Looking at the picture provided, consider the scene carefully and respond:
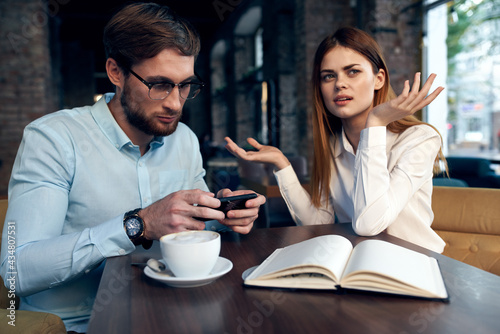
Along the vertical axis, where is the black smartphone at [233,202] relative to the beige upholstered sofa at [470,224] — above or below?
above

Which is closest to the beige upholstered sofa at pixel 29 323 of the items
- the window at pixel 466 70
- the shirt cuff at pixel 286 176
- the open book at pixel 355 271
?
the open book at pixel 355 271

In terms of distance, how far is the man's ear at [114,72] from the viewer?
132 centimetres

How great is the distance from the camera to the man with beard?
0.92 metres

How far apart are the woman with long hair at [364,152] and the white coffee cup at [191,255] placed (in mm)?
539

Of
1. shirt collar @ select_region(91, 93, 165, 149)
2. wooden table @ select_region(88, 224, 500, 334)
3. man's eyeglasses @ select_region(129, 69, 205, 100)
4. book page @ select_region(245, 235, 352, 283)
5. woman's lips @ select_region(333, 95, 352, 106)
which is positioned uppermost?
man's eyeglasses @ select_region(129, 69, 205, 100)

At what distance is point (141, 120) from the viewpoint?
1282 mm

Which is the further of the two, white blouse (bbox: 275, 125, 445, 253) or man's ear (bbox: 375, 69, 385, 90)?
man's ear (bbox: 375, 69, 385, 90)

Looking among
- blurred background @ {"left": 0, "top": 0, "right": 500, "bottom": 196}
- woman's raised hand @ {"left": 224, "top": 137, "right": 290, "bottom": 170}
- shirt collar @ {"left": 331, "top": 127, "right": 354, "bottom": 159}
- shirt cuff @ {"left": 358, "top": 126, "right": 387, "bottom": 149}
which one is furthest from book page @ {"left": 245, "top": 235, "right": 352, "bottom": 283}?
blurred background @ {"left": 0, "top": 0, "right": 500, "bottom": 196}

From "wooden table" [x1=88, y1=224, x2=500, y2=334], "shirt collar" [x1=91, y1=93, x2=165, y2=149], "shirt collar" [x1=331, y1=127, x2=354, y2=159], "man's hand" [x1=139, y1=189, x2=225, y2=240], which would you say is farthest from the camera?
"shirt collar" [x1=331, y1=127, x2=354, y2=159]

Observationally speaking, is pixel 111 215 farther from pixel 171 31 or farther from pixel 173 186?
pixel 171 31

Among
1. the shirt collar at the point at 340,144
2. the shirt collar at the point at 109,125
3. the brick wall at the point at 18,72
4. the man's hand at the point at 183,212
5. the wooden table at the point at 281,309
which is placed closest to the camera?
the wooden table at the point at 281,309

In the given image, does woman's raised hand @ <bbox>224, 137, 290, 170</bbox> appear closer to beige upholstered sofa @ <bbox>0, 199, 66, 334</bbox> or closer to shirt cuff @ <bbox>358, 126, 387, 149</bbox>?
shirt cuff @ <bbox>358, 126, 387, 149</bbox>

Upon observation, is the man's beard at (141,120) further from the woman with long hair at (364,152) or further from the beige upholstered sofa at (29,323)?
the beige upholstered sofa at (29,323)

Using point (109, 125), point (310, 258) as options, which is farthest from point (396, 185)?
point (109, 125)
